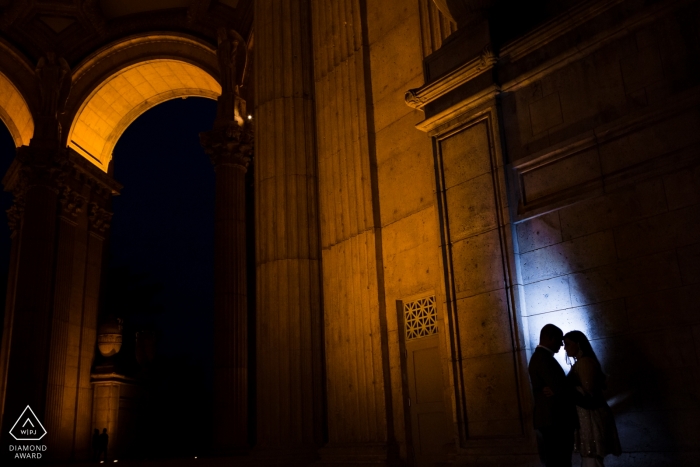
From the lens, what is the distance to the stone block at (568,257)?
6.17 meters

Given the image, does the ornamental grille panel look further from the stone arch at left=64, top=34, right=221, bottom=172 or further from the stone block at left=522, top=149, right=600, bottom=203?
the stone arch at left=64, top=34, right=221, bottom=172

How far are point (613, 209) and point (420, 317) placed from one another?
3.83 m

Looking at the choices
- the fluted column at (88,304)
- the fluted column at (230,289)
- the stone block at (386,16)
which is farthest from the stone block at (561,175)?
the fluted column at (88,304)

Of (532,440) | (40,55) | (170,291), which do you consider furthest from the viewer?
(170,291)

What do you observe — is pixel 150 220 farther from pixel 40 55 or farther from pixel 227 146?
pixel 227 146

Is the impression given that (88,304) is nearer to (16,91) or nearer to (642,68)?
(16,91)

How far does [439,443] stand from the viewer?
8.93m

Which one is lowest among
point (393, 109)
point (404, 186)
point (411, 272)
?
point (411, 272)

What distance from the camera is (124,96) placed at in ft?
91.6

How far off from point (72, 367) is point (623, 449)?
69.4ft

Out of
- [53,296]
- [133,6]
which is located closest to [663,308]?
[53,296]

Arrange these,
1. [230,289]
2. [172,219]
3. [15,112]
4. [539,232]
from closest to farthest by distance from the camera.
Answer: [539,232] → [230,289] → [15,112] → [172,219]

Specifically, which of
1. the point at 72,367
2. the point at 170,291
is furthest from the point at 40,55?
the point at 170,291

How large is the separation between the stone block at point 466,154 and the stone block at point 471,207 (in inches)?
3.6
